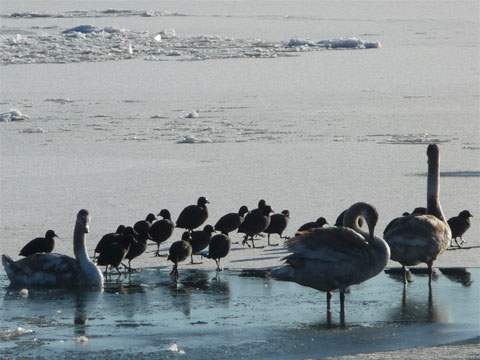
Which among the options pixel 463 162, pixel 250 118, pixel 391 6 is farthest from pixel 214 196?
pixel 391 6

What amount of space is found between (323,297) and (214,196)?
4.76 meters

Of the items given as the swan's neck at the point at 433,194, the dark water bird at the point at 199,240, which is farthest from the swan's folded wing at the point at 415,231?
the dark water bird at the point at 199,240

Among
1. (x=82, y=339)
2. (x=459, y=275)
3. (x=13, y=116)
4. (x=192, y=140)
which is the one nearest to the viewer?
(x=82, y=339)

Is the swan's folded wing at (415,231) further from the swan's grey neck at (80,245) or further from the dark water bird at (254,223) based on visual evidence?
the swan's grey neck at (80,245)

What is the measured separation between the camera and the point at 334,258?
26.1 feet

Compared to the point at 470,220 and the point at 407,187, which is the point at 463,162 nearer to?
the point at 407,187

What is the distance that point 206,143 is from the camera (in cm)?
1777

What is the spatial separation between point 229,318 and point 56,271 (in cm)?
181

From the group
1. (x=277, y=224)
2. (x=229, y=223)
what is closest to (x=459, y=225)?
(x=277, y=224)

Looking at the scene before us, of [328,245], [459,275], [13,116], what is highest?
[13,116]

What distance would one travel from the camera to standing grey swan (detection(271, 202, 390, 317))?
26.2ft

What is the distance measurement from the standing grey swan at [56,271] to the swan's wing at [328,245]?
1769 mm

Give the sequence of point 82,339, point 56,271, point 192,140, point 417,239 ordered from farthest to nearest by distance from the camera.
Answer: point 192,140, point 56,271, point 417,239, point 82,339

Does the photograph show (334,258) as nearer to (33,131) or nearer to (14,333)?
(14,333)
